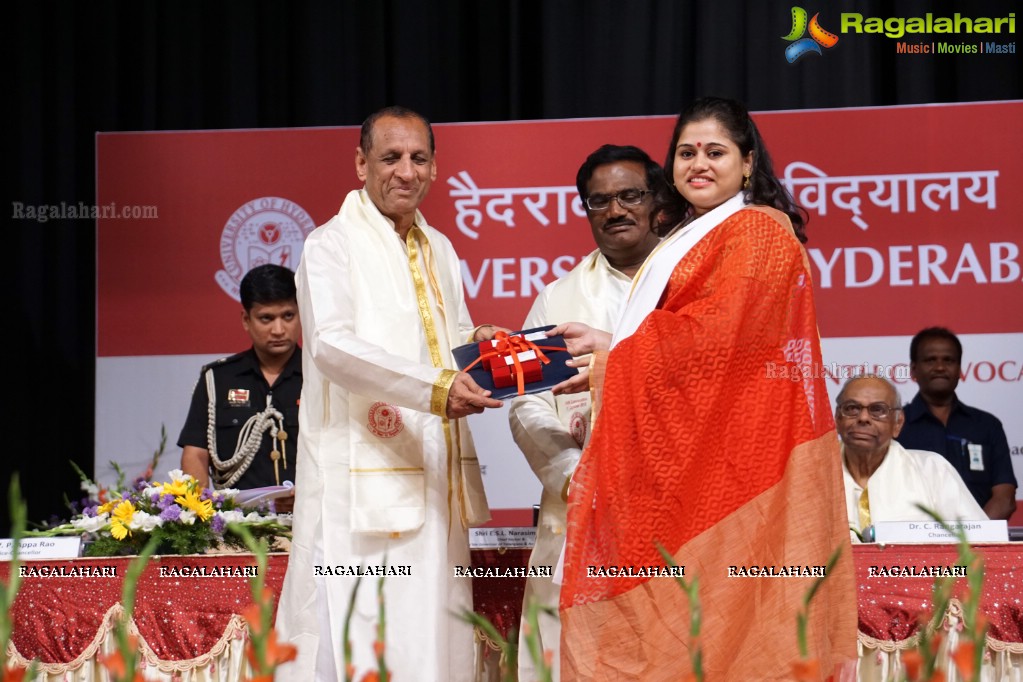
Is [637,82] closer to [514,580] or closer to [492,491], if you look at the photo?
[492,491]

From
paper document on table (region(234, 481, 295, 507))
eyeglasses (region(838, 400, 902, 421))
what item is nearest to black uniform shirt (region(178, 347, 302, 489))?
paper document on table (region(234, 481, 295, 507))

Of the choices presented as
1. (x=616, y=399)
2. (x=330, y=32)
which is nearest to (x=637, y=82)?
(x=330, y=32)

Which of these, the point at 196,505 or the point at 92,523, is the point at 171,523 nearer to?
the point at 196,505

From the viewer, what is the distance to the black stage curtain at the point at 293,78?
5859mm

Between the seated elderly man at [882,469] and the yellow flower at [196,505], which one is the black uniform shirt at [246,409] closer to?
the yellow flower at [196,505]

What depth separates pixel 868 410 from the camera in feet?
14.2

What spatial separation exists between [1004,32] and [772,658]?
423cm

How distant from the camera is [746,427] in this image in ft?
9.05

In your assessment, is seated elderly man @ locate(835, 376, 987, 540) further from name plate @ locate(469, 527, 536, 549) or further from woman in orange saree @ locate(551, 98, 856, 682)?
woman in orange saree @ locate(551, 98, 856, 682)

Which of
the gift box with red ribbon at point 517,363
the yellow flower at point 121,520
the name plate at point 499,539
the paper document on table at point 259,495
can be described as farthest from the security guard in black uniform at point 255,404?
the gift box with red ribbon at point 517,363

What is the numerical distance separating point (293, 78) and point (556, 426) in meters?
3.36

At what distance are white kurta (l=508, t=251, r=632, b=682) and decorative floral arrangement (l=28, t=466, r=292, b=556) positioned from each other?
84 cm

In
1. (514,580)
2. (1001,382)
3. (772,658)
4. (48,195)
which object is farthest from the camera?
(48,195)

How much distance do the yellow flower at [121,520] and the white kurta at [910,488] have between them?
7.83 feet
